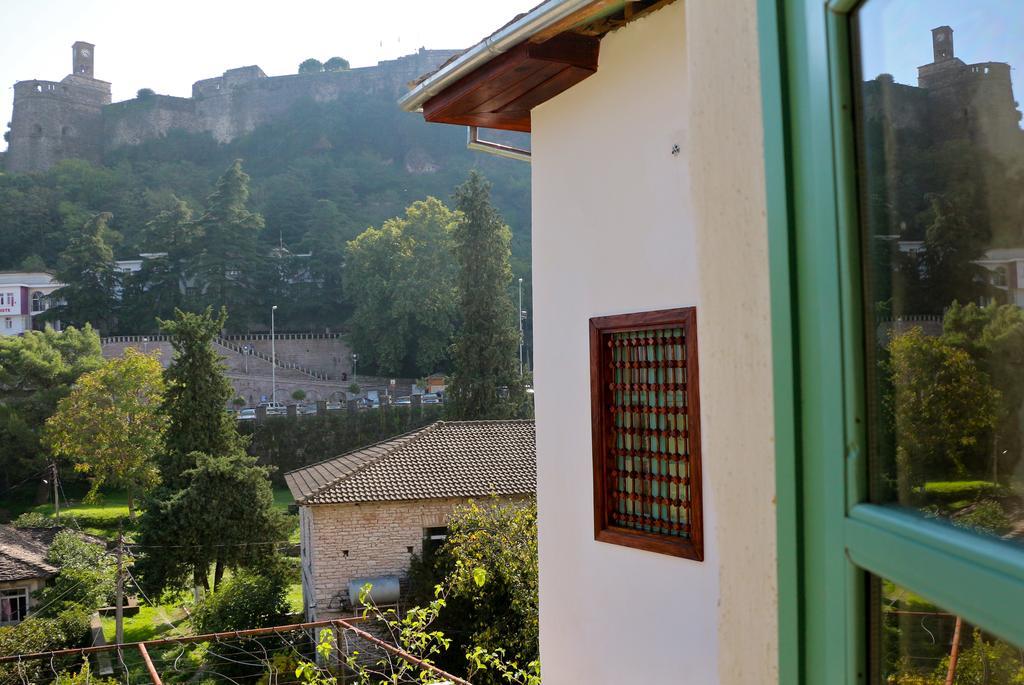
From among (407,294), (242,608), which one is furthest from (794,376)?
(407,294)

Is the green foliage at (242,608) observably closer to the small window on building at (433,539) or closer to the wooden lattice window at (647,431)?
the small window on building at (433,539)

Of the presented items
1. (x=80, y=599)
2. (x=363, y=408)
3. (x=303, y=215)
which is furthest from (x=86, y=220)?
(x=80, y=599)

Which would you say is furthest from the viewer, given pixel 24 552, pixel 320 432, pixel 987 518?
pixel 320 432

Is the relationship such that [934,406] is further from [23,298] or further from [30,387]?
[23,298]

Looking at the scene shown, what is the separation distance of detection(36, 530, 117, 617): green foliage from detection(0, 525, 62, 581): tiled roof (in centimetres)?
30

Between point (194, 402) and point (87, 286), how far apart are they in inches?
981

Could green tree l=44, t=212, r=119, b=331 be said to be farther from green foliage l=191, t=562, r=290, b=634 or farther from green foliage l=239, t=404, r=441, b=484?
green foliage l=191, t=562, r=290, b=634

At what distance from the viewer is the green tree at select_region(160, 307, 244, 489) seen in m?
20.6

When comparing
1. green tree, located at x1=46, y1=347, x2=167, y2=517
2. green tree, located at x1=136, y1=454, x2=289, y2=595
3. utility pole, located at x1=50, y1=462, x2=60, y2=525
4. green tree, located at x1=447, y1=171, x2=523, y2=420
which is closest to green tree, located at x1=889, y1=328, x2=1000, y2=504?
green tree, located at x1=136, y1=454, x2=289, y2=595

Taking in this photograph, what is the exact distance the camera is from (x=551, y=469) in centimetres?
409

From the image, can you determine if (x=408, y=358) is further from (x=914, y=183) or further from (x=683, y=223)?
(x=914, y=183)

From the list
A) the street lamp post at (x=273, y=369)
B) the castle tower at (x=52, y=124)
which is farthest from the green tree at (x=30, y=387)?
the castle tower at (x=52, y=124)

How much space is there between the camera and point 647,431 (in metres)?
3.53

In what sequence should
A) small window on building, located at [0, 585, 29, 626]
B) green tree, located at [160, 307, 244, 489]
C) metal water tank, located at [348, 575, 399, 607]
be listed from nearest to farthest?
metal water tank, located at [348, 575, 399, 607] → small window on building, located at [0, 585, 29, 626] → green tree, located at [160, 307, 244, 489]
